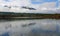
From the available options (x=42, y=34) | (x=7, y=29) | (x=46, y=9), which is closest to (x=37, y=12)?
(x=46, y=9)

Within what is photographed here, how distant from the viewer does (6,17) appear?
1.17m

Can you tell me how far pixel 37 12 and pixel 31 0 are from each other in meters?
0.15

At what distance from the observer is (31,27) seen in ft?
3.93

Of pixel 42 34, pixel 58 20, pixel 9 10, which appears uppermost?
pixel 9 10

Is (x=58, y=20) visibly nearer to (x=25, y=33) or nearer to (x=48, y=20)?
(x=48, y=20)

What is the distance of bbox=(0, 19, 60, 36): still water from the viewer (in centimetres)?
116

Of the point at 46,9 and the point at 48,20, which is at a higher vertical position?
the point at 46,9

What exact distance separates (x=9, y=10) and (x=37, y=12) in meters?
0.30

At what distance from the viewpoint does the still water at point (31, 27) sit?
1.16 meters

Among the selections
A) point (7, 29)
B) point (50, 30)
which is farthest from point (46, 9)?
point (7, 29)

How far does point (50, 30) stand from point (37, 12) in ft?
0.81

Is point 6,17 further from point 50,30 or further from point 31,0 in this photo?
→ point 50,30

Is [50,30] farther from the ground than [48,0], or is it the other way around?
[48,0]

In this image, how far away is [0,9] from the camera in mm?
1155
